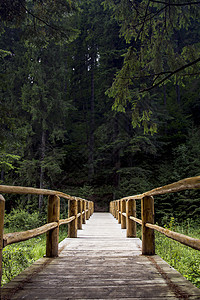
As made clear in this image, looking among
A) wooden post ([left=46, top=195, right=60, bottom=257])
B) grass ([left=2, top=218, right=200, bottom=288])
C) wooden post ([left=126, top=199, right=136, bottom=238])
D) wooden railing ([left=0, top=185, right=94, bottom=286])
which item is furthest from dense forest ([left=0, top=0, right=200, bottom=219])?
wooden post ([left=46, top=195, right=60, bottom=257])

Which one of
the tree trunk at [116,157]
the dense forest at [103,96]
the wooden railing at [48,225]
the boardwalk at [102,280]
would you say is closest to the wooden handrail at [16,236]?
the wooden railing at [48,225]

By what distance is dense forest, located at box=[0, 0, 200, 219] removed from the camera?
827cm

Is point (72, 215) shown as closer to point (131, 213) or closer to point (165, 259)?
point (131, 213)

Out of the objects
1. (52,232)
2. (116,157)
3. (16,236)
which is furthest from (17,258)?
(116,157)

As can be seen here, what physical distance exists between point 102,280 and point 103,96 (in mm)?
20850

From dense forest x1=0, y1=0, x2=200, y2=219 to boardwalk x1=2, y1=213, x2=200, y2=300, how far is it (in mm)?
5173

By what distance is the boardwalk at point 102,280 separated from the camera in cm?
239

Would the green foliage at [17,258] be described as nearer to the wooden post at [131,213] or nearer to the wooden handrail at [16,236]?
the wooden handrail at [16,236]

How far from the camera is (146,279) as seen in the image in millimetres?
2836

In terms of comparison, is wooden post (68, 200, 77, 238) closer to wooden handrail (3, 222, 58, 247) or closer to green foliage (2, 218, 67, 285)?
green foliage (2, 218, 67, 285)

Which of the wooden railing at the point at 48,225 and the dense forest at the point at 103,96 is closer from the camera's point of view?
the wooden railing at the point at 48,225

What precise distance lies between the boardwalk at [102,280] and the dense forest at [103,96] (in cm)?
517

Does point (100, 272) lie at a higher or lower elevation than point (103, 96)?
lower

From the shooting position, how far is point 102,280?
286cm
